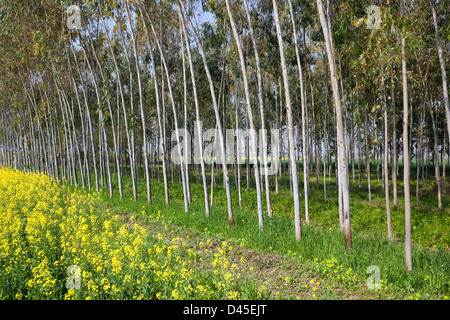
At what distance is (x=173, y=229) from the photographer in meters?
8.80

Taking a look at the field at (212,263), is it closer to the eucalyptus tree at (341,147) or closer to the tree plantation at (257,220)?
the tree plantation at (257,220)

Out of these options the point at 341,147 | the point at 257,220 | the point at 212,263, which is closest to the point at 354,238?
the point at 341,147

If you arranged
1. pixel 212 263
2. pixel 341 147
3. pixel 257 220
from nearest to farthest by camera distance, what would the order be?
pixel 212 263 < pixel 341 147 < pixel 257 220

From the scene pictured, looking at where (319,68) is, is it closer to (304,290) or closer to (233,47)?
(233,47)

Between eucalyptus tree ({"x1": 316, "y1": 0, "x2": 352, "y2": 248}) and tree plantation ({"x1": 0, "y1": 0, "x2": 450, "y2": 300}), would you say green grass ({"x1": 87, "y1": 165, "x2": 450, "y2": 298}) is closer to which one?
tree plantation ({"x1": 0, "y1": 0, "x2": 450, "y2": 300})

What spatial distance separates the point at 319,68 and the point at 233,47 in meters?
11.3

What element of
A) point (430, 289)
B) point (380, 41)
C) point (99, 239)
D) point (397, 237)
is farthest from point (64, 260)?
point (397, 237)

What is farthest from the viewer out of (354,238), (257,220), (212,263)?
Result: (257,220)

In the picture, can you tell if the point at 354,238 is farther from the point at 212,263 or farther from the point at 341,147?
the point at 212,263

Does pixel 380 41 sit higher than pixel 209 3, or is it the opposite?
pixel 209 3

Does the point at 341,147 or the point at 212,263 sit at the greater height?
the point at 341,147

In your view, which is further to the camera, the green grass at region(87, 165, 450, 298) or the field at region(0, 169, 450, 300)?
the green grass at region(87, 165, 450, 298)

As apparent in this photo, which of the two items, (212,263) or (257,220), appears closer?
(212,263)

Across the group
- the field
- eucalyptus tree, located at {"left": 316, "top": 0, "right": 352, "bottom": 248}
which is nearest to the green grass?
the field
